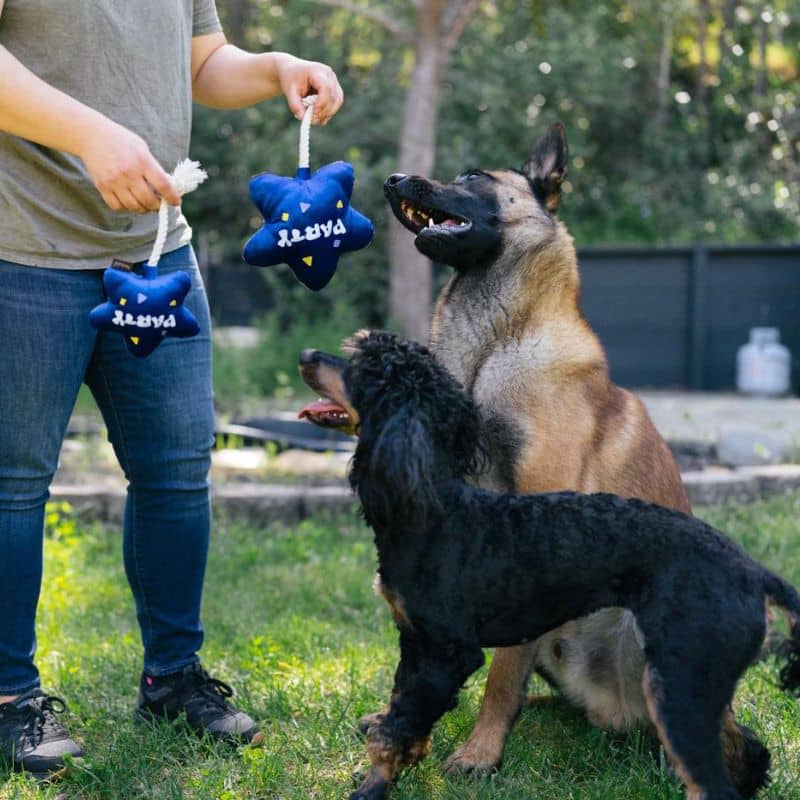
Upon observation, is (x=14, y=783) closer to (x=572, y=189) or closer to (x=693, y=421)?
(x=693, y=421)

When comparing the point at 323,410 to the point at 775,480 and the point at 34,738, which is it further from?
the point at 775,480

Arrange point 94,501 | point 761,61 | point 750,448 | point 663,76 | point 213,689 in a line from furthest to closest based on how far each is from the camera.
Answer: point 663,76
point 761,61
point 750,448
point 94,501
point 213,689

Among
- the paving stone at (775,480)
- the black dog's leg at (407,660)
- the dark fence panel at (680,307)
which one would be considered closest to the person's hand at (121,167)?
the black dog's leg at (407,660)

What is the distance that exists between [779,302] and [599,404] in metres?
8.42

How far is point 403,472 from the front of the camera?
103 inches

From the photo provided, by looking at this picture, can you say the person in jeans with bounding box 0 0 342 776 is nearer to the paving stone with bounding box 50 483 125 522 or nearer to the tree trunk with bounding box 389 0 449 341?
the paving stone with bounding box 50 483 125 522

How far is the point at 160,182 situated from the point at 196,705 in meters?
1.59

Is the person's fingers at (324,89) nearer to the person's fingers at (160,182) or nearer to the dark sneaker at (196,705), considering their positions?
the person's fingers at (160,182)

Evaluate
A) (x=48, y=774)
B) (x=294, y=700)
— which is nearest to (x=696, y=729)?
(x=294, y=700)

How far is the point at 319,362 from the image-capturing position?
282 cm

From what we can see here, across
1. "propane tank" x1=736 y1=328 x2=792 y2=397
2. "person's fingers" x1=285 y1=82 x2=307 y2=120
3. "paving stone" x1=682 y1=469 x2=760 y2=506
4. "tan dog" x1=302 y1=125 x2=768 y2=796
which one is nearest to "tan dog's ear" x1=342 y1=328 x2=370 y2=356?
"tan dog" x1=302 y1=125 x2=768 y2=796

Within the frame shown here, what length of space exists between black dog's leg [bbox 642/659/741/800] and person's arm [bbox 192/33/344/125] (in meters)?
1.80

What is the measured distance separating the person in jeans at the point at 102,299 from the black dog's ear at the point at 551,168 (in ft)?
2.78

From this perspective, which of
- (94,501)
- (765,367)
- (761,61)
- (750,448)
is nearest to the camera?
(94,501)
